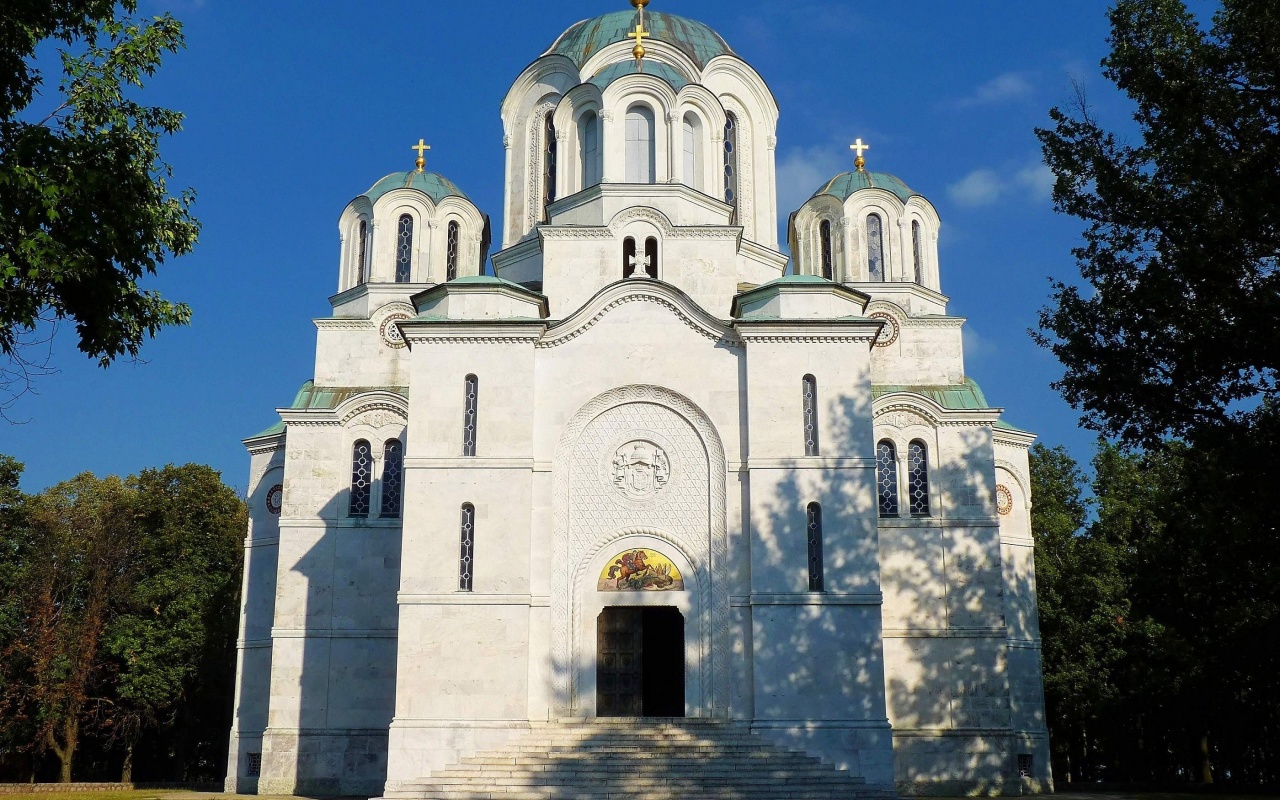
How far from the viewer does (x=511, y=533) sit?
19.1 meters

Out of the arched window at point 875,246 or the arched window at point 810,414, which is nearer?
the arched window at point 810,414

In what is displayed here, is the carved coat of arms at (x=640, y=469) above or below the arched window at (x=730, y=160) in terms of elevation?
below

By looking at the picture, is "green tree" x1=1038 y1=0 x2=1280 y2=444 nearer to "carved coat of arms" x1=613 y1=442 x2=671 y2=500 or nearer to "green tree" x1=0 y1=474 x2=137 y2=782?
"carved coat of arms" x1=613 y1=442 x2=671 y2=500

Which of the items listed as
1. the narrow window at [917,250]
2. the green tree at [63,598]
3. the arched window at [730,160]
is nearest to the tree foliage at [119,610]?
the green tree at [63,598]

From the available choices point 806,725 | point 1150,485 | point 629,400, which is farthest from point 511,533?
point 1150,485

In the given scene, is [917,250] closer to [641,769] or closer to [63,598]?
[641,769]

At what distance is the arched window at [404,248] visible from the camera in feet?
86.7

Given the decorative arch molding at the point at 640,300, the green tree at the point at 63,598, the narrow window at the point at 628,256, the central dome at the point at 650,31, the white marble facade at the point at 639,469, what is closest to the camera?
the white marble facade at the point at 639,469

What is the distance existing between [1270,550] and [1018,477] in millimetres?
10645

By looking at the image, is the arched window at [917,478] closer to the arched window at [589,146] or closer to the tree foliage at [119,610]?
the arched window at [589,146]

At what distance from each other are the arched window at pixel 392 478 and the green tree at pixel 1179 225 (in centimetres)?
1347

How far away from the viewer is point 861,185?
26547 mm

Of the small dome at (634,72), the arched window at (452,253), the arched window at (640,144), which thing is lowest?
the arched window at (452,253)

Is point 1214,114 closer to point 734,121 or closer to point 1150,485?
point 734,121
